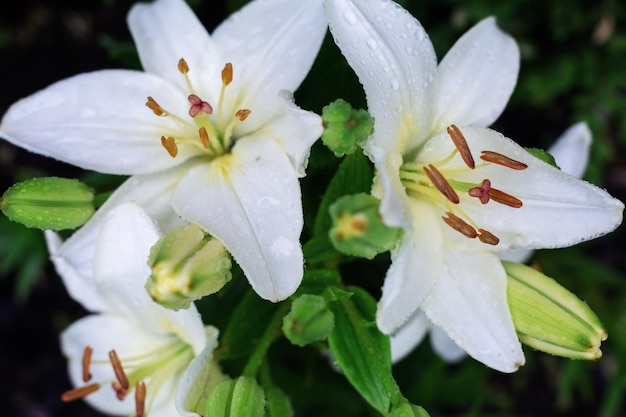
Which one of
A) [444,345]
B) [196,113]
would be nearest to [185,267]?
[196,113]

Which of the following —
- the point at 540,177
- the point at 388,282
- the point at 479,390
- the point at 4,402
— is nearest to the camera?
the point at 388,282

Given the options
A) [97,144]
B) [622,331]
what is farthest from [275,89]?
[622,331]

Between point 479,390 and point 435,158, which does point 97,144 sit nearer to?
point 435,158

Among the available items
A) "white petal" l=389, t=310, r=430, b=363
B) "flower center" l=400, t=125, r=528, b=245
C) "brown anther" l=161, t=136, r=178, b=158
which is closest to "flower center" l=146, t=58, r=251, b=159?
"brown anther" l=161, t=136, r=178, b=158

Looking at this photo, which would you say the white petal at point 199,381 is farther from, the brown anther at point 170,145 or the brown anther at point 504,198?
the brown anther at point 504,198

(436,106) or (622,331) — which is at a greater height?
(436,106)

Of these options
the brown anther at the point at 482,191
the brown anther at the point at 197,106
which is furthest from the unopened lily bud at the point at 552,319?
the brown anther at the point at 197,106

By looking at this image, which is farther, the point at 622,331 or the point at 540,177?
the point at 622,331
